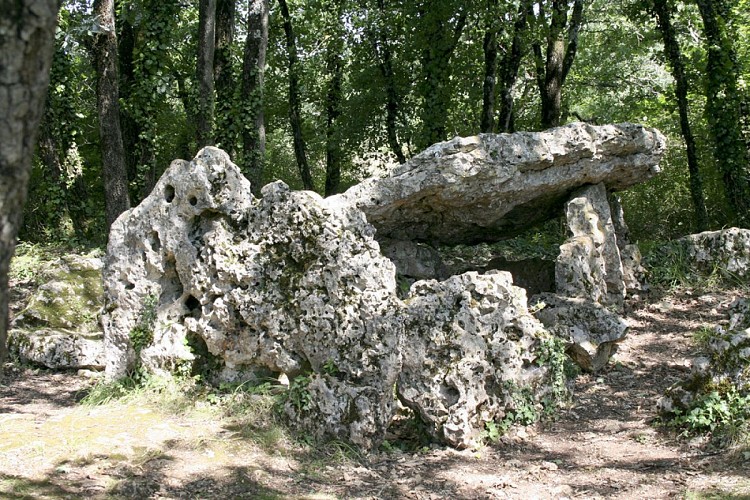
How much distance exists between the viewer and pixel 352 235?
638cm

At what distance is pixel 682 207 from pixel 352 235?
431 inches

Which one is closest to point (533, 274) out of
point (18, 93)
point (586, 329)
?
point (586, 329)

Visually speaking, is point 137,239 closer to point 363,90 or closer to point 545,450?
point 545,450

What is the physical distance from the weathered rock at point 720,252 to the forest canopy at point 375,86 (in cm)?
189

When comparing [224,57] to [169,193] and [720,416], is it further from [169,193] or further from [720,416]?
[720,416]

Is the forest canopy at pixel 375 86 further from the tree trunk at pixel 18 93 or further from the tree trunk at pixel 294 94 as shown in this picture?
the tree trunk at pixel 18 93

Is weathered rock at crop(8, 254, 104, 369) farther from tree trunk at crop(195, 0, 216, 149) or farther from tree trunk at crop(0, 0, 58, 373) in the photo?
tree trunk at crop(0, 0, 58, 373)

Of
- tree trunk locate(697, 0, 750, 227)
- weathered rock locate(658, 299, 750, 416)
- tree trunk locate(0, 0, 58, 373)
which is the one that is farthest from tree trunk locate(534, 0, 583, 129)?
tree trunk locate(0, 0, 58, 373)

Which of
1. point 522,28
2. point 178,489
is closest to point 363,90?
point 522,28

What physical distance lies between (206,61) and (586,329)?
7.33m

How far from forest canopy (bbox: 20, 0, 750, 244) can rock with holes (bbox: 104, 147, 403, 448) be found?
4.56m

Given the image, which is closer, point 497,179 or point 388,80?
point 497,179

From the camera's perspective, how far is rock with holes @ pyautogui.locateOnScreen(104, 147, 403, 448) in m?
6.11

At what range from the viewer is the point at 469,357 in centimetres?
645
